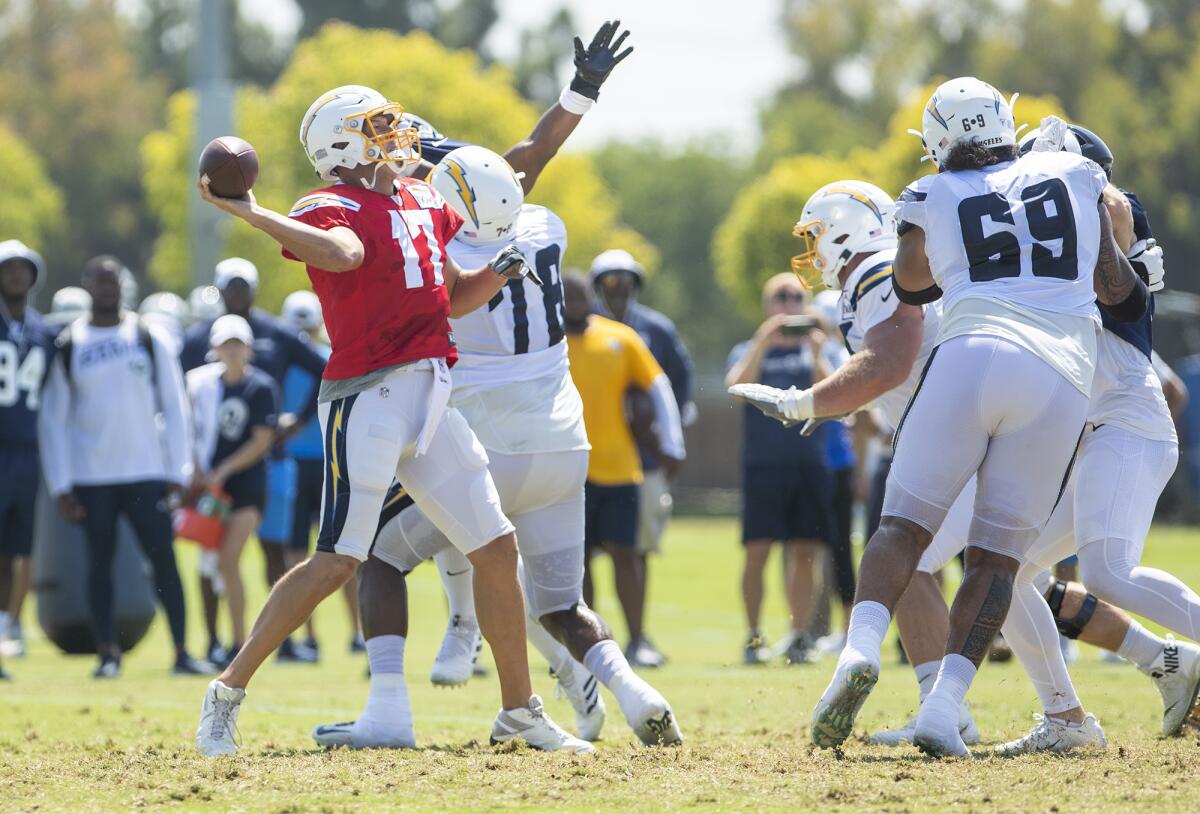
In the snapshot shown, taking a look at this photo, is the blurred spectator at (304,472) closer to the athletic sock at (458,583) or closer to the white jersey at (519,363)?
the athletic sock at (458,583)

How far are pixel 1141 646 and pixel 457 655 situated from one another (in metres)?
2.74

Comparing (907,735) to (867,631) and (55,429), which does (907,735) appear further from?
(55,429)

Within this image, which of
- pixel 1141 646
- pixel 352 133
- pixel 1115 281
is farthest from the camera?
pixel 1141 646

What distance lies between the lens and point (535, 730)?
6578 mm

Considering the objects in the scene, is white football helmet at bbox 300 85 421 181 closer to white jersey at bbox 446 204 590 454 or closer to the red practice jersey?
the red practice jersey

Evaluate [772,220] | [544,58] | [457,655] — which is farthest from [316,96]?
[457,655]

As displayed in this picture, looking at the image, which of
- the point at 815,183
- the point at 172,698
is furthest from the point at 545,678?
the point at 815,183

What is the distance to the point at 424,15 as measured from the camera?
7538cm

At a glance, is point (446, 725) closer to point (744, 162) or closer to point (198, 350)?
point (198, 350)

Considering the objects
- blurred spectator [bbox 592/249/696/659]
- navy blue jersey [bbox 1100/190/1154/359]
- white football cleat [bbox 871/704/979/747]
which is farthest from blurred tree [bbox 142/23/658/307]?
navy blue jersey [bbox 1100/190/1154/359]

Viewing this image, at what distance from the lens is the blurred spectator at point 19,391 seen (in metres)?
10.9

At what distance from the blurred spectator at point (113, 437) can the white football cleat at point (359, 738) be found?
4.22 meters

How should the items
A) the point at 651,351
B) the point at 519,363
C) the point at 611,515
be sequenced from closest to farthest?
the point at 519,363 → the point at 611,515 → the point at 651,351

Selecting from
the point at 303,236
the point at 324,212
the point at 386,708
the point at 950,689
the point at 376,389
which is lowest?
the point at 386,708
